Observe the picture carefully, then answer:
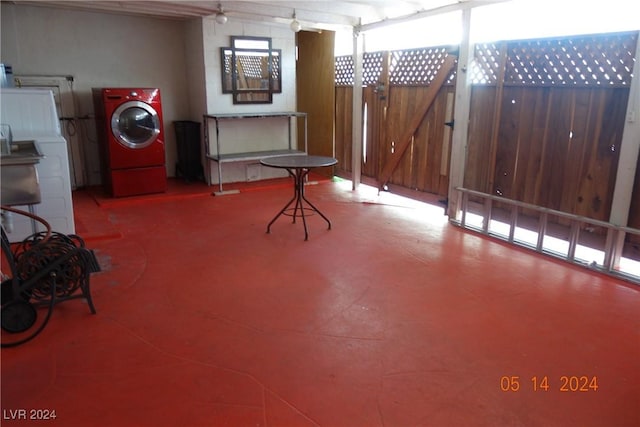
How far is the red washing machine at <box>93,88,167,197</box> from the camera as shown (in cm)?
568

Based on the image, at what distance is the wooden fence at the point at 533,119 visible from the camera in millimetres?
3588

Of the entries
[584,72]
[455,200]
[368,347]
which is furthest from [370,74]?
[368,347]

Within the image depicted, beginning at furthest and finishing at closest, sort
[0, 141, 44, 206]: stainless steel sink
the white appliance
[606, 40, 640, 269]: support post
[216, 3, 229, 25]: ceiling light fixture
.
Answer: [216, 3, 229, 25]: ceiling light fixture, the white appliance, [606, 40, 640, 269]: support post, [0, 141, 44, 206]: stainless steel sink

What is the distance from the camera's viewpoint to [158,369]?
2365 mm

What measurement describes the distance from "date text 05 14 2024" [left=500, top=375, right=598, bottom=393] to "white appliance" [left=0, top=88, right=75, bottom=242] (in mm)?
3728

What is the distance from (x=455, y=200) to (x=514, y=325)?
7.85 ft

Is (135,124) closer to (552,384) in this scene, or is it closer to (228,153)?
(228,153)

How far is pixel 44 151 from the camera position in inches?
155

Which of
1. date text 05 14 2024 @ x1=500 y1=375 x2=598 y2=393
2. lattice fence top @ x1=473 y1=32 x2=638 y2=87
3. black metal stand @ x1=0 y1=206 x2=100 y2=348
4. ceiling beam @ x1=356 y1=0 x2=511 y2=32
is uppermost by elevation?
ceiling beam @ x1=356 y1=0 x2=511 y2=32

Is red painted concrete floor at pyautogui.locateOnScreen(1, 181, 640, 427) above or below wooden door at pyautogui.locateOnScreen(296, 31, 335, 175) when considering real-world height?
below

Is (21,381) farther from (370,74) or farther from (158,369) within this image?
(370,74)

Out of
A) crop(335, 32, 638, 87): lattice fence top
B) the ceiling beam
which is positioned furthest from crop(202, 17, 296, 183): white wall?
crop(335, 32, 638, 87): lattice fence top

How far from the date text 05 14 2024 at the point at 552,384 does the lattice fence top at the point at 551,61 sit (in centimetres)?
233

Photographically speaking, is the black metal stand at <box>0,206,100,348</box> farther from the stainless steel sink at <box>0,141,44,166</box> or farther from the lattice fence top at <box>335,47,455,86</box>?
the lattice fence top at <box>335,47,455,86</box>
